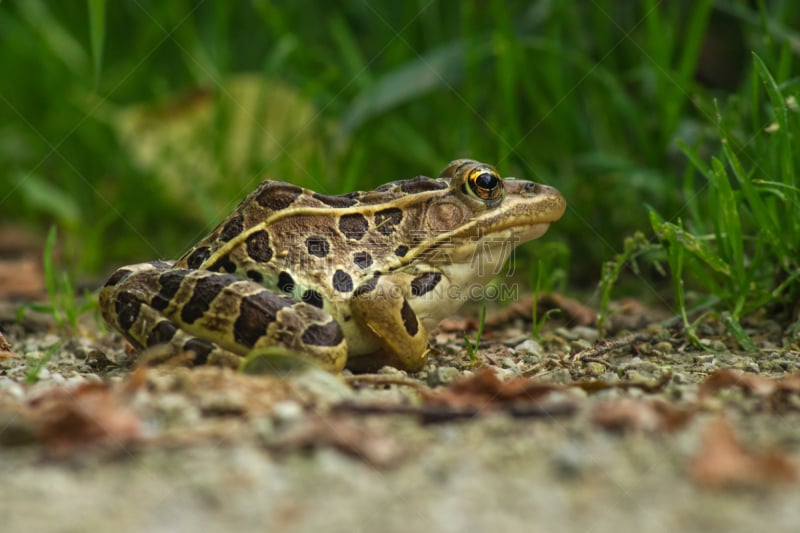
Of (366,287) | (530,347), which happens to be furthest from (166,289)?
(530,347)

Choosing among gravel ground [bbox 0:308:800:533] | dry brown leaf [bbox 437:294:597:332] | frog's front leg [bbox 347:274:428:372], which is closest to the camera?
gravel ground [bbox 0:308:800:533]

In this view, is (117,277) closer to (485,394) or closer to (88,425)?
(88,425)

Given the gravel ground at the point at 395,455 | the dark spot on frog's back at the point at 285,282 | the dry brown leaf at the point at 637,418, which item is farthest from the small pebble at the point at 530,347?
the dry brown leaf at the point at 637,418

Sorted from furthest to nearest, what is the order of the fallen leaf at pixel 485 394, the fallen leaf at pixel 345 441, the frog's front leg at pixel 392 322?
the frog's front leg at pixel 392 322 → the fallen leaf at pixel 485 394 → the fallen leaf at pixel 345 441

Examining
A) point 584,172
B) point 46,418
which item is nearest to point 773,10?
point 584,172

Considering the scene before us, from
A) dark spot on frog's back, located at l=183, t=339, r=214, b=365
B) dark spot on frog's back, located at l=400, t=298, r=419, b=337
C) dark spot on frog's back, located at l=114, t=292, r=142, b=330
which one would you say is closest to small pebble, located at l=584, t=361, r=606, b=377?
dark spot on frog's back, located at l=400, t=298, r=419, b=337

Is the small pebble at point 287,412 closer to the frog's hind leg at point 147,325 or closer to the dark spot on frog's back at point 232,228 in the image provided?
the frog's hind leg at point 147,325

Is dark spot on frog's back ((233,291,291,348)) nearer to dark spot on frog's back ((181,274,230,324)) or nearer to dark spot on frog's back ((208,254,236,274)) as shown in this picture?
dark spot on frog's back ((181,274,230,324))
